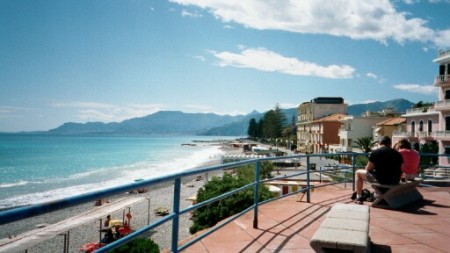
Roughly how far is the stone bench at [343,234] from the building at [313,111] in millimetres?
78620

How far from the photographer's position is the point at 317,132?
252 ft

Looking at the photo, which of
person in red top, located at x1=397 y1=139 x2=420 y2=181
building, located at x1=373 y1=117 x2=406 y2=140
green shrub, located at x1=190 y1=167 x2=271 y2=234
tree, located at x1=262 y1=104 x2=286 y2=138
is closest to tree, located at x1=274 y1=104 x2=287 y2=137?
tree, located at x1=262 y1=104 x2=286 y2=138

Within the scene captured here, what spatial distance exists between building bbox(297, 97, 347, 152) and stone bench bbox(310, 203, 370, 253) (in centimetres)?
7862

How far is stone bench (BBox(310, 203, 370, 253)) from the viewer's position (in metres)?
3.25

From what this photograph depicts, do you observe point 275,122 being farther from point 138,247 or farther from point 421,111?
point 138,247

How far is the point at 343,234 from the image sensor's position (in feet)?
11.4

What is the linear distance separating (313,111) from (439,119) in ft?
151

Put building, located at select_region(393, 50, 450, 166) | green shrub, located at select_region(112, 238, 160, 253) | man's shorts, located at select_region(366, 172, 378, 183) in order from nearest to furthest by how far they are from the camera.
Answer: man's shorts, located at select_region(366, 172, 378, 183) → green shrub, located at select_region(112, 238, 160, 253) → building, located at select_region(393, 50, 450, 166)

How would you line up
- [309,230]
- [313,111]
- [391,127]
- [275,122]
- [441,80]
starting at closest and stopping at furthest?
[309,230] → [441,80] → [391,127] → [313,111] → [275,122]

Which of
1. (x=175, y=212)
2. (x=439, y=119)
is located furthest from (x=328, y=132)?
(x=175, y=212)

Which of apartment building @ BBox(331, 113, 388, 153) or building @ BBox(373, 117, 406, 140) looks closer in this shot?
building @ BBox(373, 117, 406, 140)

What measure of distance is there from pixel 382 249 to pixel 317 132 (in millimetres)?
74553

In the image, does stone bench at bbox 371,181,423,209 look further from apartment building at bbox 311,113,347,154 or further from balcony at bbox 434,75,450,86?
apartment building at bbox 311,113,347,154

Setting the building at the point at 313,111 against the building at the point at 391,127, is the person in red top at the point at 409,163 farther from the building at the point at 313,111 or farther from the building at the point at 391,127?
the building at the point at 313,111
